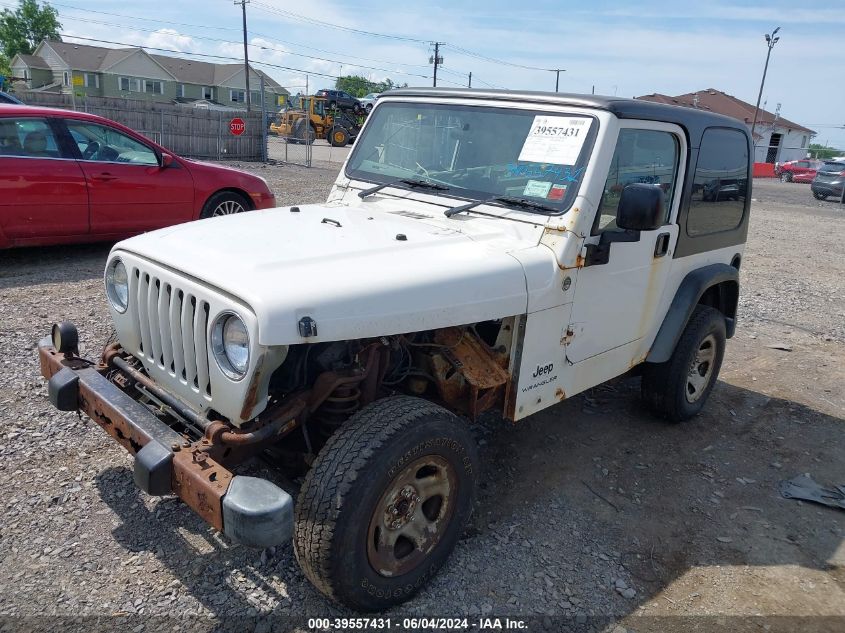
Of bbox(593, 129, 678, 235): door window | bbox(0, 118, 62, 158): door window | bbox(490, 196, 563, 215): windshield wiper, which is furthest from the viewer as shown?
bbox(0, 118, 62, 158): door window

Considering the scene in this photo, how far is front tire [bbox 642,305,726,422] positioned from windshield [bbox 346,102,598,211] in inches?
67.9

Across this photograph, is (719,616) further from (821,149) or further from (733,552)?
(821,149)

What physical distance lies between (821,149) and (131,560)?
71.7 metres

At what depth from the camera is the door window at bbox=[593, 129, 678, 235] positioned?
352 centimetres

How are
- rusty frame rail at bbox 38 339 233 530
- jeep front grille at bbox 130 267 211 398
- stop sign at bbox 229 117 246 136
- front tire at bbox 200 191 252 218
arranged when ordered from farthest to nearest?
stop sign at bbox 229 117 246 136
front tire at bbox 200 191 252 218
jeep front grille at bbox 130 267 211 398
rusty frame rail at bbox 38 339 233 530

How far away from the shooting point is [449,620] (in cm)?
283

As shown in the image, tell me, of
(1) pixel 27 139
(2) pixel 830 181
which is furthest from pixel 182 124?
(2) pixel 830 181

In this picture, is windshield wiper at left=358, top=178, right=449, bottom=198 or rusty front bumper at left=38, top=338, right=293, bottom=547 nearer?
rusty front bumper at left=38, top=338, right=293, bottom=547

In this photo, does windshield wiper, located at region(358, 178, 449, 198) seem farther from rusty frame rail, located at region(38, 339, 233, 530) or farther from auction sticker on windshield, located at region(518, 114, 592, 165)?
rusty frame rail, located at region(38, 339, 233, 530)

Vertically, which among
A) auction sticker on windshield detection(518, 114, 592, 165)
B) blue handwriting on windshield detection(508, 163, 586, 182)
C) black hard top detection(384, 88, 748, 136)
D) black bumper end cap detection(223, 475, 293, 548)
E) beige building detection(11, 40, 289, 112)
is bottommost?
black bumper end cap detection(223, 475, 293, 548)

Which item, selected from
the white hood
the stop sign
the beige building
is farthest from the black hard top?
the beige building

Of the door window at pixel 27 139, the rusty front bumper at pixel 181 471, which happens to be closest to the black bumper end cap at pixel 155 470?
the rusty front bumper at pixel 181 471

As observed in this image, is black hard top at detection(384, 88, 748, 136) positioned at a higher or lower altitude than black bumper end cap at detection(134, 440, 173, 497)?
higher

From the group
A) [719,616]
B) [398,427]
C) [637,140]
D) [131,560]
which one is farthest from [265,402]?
[637,140]
